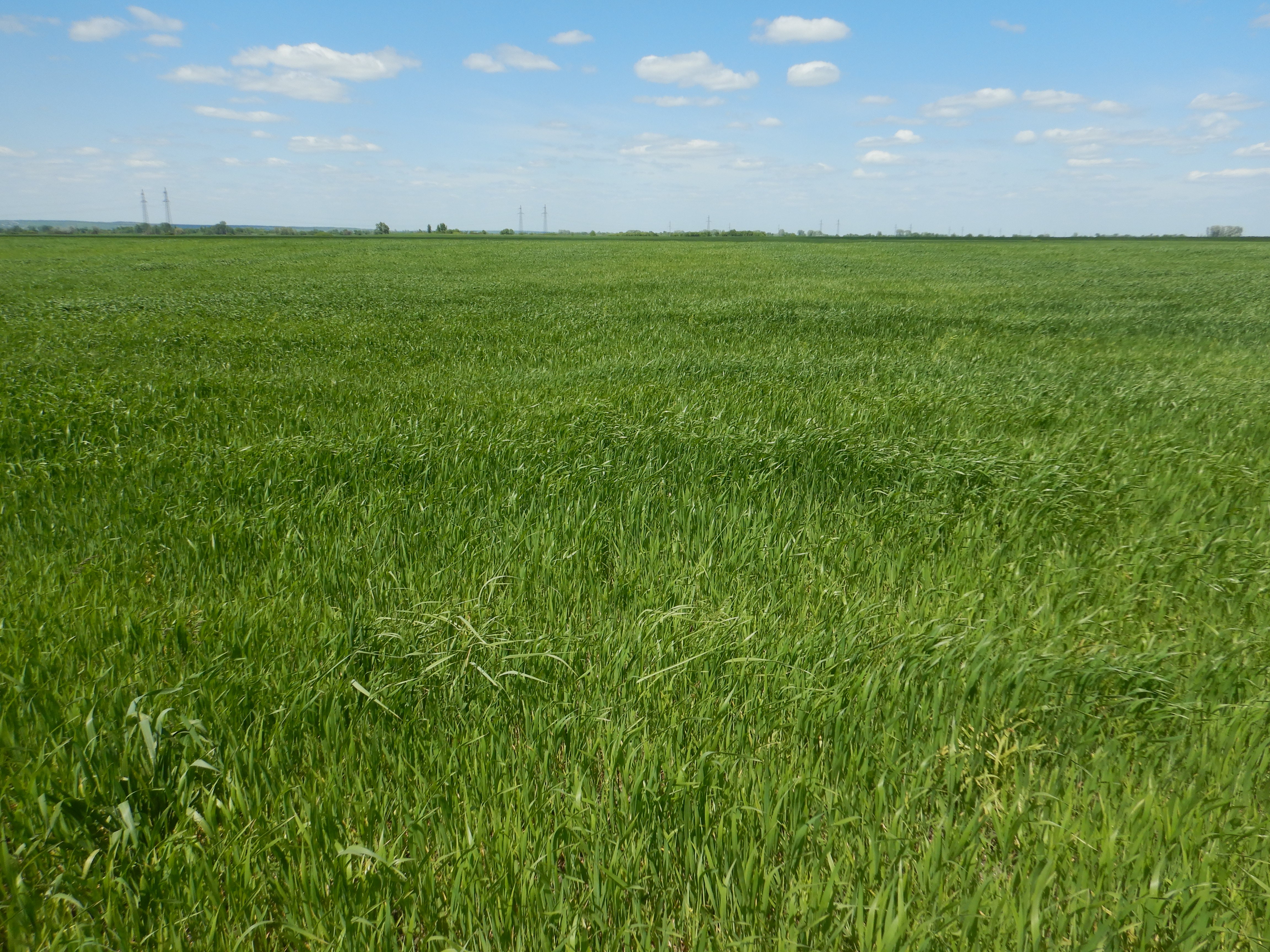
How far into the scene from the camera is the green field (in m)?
1.92

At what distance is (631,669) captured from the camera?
9.68ft

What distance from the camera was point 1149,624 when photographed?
11.4 feet

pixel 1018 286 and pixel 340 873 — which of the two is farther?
pixel 1018 286

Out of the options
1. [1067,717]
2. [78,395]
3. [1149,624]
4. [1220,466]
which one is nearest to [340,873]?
[1067,717]

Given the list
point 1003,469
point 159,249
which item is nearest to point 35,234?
point 159,249

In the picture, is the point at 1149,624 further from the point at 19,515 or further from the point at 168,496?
the point at 19,515

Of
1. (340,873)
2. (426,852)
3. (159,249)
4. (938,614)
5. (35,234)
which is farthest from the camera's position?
(35,234)

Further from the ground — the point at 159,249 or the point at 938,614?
the point at 159,249

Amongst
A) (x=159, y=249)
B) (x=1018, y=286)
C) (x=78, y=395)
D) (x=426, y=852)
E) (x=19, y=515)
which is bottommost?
(x=426, y=852)

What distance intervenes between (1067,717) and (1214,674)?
0.93 meters

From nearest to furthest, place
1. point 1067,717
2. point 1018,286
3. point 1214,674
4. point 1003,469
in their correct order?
1. point 1067,717
2. point 1214,674
3. point 1003,469
4. point 1018,286

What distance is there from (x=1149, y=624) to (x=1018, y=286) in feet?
83.7

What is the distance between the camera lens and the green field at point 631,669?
1919 mm

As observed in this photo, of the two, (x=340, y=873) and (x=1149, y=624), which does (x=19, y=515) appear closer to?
(x=340, y=873)
